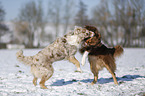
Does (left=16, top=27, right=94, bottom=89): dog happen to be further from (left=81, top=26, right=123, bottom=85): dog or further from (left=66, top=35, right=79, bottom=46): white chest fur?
(left=81, top=26, right=123, bottom=85): dog

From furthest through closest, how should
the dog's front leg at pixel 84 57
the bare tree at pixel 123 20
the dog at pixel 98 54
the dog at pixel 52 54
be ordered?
the bare tree at pixel 123 20
the dog at pixel 98 54
the dog's front leg at pixel 84 57
the dog at pixel 52 54

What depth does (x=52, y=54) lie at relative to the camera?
479 cm

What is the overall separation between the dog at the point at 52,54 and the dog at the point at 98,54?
9.5 inches

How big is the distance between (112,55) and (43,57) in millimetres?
2490

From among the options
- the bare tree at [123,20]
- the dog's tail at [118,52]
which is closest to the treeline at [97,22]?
the bare tree at [123,20]

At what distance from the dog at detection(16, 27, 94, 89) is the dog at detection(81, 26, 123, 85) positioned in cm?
24

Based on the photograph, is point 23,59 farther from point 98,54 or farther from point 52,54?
point 98,54

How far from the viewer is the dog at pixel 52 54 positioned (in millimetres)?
4711

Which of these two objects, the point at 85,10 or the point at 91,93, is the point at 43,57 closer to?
the point at 91,93

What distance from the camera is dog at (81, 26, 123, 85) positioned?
5.09m

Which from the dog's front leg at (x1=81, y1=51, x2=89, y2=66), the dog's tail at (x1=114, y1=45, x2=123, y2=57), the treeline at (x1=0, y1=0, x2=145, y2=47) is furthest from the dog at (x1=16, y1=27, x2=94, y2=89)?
the treeline at (x1=0, y1=0, x2=145, y2=47)

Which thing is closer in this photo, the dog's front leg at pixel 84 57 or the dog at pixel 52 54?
the dog at pixel 52 54

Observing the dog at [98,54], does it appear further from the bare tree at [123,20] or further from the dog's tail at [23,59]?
the bare tree at [123,20]

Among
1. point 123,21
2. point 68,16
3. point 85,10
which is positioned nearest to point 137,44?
point 123,21
